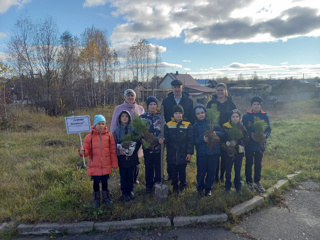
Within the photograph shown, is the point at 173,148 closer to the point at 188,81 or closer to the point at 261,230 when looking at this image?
the point at 261,230

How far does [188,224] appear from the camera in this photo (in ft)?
11.3

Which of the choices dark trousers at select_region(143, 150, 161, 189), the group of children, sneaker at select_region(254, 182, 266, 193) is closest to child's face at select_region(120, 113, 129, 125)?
the group of children

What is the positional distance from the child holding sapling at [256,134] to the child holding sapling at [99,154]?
2.81 metres

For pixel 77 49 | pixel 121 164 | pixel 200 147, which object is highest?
pixel 77 49

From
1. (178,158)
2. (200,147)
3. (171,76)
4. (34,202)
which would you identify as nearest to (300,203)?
(200,147)

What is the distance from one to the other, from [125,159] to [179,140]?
3.62 ft

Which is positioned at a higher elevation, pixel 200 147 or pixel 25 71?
pixel 25 71

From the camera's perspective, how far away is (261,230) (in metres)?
3.32

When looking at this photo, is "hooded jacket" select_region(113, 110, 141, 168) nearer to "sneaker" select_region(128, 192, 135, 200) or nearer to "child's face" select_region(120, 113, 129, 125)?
"child's face" select_region(120, 113, 129, 125)

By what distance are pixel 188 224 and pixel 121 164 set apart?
161 centimetres

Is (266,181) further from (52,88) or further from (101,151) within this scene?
(52,88)

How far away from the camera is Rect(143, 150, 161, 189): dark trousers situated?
13.7 feet

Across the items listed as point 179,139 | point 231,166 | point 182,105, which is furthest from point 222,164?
point 182,105

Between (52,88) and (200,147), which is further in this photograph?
(52,88)
